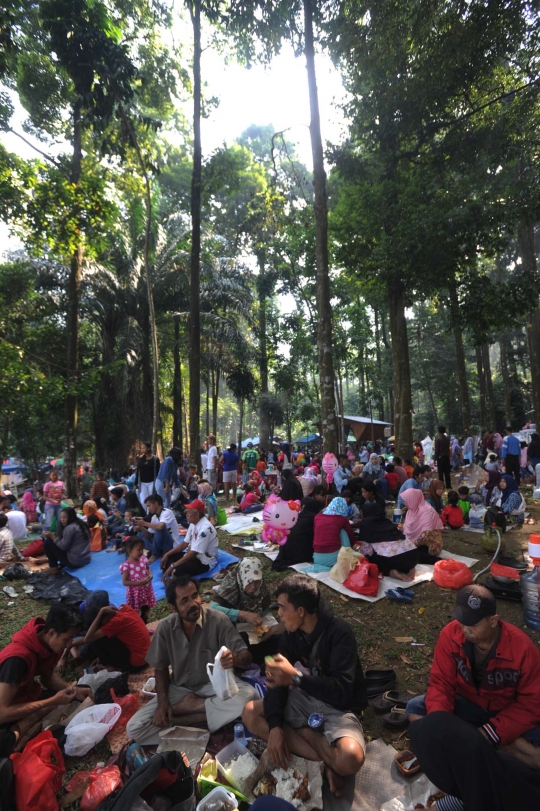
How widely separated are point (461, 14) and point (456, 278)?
204 inches

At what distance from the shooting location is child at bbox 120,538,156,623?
16.6 ft

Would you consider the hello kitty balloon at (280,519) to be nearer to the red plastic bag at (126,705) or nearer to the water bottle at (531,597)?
the water bottle at (531,597)

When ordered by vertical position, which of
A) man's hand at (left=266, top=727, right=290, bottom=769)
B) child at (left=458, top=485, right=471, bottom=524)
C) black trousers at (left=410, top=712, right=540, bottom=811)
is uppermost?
child at (left=458, top=485, right=471, bottom=524)

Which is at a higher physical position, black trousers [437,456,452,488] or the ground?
black trousers [437,456,452,488]

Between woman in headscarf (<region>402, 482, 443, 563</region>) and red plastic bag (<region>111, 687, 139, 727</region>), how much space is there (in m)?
4.46

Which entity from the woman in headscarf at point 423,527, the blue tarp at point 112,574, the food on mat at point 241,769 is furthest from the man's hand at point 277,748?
the woman in headscarf at point 423,527

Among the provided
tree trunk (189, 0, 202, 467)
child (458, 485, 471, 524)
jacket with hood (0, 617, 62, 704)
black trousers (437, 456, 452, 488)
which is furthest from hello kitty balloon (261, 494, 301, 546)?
black trousers (437, 456, 452, 488)

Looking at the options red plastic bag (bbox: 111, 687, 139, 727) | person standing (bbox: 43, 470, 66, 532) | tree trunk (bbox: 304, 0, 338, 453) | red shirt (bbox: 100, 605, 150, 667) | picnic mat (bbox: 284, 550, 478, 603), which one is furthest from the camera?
person standing (bbox: 43, 470, 66, 532)

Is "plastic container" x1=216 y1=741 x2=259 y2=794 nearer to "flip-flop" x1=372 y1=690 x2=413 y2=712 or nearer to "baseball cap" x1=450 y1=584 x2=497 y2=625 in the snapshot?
"flip-flop" x1=372 y1=690 x2=413 y2=712

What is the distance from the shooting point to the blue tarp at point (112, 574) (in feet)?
21.4

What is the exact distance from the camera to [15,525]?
352 inches

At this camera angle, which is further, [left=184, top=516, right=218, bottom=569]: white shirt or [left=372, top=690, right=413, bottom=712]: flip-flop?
[left=184, top=516, right=218, bottom=569]: white shirt

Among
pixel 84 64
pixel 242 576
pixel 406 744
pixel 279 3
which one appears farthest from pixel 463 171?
pixel 406 744

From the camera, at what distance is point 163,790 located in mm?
2354
